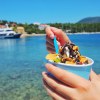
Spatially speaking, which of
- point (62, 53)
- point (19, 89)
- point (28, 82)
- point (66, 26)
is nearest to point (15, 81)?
point (28, 82)

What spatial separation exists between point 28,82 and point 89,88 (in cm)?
959

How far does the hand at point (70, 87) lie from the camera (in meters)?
0.93

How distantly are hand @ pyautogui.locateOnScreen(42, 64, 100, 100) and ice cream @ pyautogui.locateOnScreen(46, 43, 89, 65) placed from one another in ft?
0.32

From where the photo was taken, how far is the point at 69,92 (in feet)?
3.13

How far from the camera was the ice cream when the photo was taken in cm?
113

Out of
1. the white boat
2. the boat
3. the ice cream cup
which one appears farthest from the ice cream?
the boat

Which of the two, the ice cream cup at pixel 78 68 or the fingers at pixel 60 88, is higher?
→ the ice cream cup at pixel 78 68

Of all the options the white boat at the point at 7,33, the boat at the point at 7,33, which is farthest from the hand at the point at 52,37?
the boat at the point at 7,33

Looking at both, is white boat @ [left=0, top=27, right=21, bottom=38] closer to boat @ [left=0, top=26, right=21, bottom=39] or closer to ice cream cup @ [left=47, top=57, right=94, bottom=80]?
boat @ [left=0, top=26, right=21, bottom=39]

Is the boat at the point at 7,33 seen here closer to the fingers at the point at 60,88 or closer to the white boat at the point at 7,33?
the white boat at the point at 7,33

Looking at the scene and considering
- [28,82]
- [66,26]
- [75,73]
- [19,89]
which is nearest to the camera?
[75,73]

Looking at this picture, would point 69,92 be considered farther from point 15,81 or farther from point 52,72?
point 15,81

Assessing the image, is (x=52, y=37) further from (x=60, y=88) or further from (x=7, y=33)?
(x=7, y=33)

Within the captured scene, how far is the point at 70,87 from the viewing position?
974 mm
